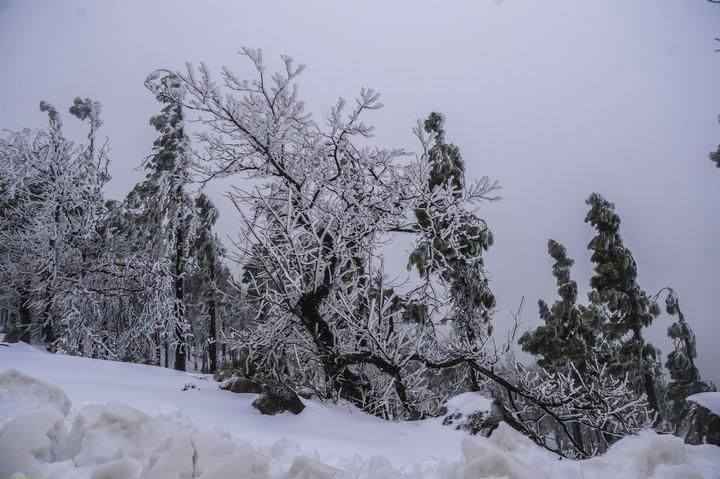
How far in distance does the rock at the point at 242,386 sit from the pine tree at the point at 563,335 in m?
Answer: 16.9

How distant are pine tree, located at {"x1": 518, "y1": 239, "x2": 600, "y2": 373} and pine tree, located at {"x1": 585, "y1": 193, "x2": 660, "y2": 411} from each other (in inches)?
116

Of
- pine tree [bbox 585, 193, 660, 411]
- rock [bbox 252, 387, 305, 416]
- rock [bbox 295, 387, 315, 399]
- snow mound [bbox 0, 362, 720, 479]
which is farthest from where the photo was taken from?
pine tree [bbox 585, 193, 660, 411]

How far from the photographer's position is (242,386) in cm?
392

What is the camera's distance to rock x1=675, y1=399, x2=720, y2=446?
2658 mm

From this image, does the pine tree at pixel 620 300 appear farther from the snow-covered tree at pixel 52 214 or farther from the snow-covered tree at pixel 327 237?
the snow-covered tree at pixel 52 214

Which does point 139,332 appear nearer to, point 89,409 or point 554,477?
point 89,409

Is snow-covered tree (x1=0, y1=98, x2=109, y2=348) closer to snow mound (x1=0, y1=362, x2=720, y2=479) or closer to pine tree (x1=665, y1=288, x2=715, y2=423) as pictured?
snow mound (x1=0, y1=362, x2=720, y2=479)

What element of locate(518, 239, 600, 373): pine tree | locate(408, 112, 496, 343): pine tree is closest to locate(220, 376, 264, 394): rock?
locate(408, 112, 496, 343): pine tree

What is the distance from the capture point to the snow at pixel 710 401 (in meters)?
2.62

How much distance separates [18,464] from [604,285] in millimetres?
16855

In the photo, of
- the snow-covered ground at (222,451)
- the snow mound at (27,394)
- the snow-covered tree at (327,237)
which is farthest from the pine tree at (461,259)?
the snow mound at (27,394)

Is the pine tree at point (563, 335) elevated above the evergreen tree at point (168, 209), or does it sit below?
below

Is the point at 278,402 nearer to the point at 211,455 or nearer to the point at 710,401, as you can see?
the point at 211,455

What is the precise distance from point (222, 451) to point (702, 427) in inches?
128
